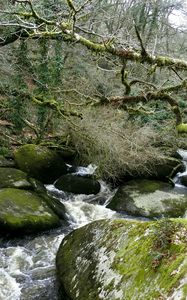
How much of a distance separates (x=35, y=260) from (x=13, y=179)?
3.13 meters

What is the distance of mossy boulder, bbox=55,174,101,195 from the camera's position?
11.7 m

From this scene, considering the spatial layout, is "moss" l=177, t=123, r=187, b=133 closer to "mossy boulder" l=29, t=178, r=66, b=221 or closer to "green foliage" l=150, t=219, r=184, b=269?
"green foliage" l=150, t=219, r=184, b=269

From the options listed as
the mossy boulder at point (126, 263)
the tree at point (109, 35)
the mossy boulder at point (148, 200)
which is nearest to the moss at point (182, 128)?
the tree at point (109, 35)

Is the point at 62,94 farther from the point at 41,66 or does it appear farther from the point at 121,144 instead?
the point at 121,144

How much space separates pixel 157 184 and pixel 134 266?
795 cm

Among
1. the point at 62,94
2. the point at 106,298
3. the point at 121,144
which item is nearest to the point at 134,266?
the point at 106,298

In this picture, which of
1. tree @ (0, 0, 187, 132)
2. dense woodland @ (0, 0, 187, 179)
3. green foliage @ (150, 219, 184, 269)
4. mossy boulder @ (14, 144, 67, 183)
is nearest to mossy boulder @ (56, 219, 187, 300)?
green foliage @ (150, 219, 184, 269)

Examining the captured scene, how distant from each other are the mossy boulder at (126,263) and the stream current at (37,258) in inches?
22.6

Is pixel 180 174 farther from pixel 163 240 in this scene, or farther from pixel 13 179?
pixel 163 240

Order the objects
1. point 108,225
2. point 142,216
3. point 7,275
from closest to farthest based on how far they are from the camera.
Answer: point 108,225 < point 7,275 < point 142,216

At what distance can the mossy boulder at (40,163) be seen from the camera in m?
11.8

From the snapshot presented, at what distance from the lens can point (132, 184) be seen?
12.1 metres

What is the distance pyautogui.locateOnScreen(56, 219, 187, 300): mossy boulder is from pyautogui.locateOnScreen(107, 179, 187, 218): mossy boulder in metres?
4.61

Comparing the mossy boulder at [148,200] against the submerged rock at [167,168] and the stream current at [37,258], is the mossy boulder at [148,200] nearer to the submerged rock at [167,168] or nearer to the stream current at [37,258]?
the stream current at [37,258]
